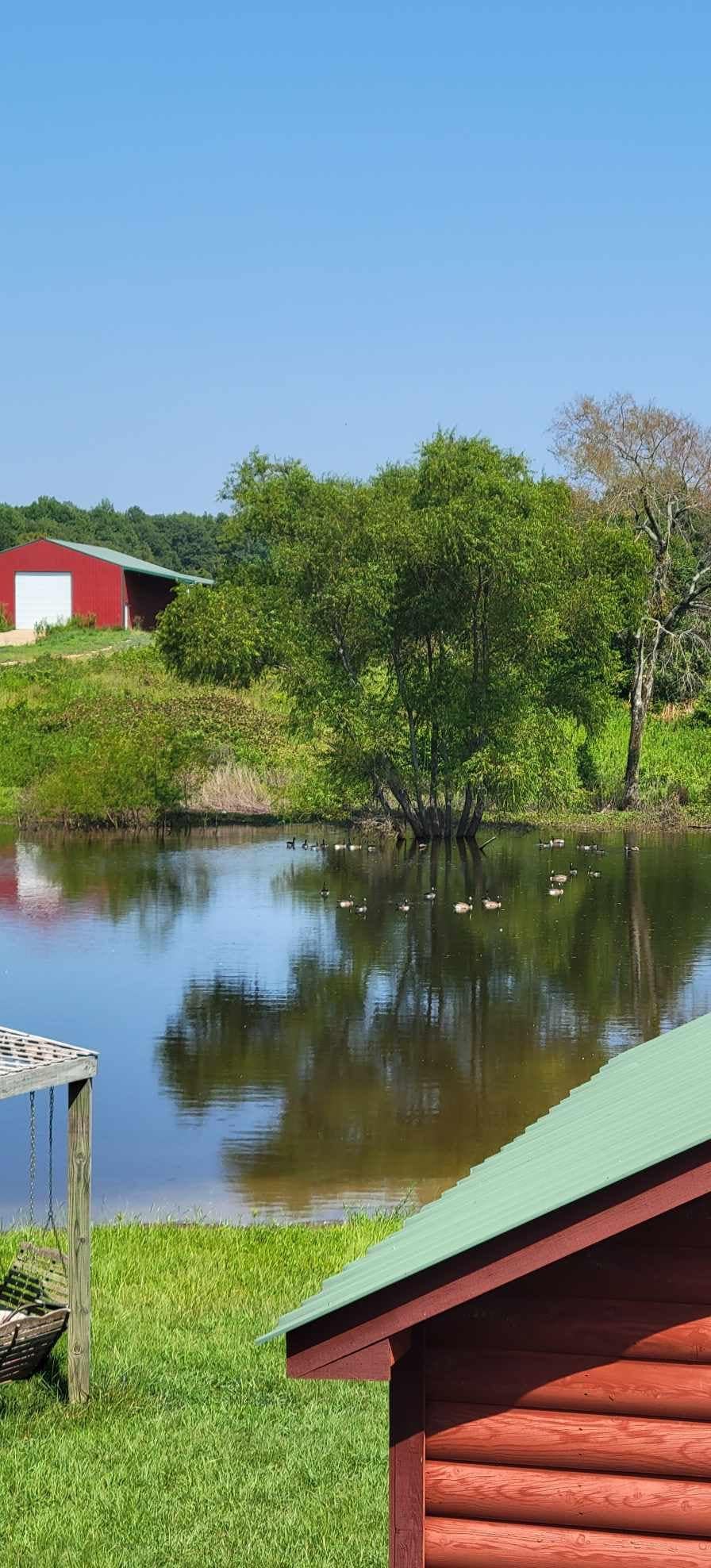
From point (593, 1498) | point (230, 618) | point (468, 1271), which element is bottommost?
point (593, 1498)

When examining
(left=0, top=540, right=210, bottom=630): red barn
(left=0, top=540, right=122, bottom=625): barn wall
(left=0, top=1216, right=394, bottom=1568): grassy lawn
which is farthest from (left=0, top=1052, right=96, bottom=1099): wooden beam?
(left=0, top=540, right=122, bottom=625): barn wall

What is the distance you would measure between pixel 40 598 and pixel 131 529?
6290cm

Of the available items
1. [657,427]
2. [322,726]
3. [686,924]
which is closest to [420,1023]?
[686,924]

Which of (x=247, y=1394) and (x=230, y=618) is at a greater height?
(x=230, y=618)

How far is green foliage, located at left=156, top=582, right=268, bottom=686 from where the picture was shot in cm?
3978

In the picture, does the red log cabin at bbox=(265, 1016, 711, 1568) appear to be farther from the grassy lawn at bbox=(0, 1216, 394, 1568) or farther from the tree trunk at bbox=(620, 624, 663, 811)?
the tree trunk at bbox=(620, 624, 663, 811)

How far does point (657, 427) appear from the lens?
43531 mm

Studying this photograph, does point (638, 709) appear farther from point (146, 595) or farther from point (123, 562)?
point (146, 595)

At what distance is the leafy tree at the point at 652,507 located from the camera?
4381 centimetres

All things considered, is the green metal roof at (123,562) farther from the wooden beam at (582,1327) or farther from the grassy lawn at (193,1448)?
the wooden beam at (582,1327)

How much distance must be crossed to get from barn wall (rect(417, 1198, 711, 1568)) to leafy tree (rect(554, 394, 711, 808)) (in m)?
39.9

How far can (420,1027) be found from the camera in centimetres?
2014

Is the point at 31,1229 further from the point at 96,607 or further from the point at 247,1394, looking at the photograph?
the point at 96,607

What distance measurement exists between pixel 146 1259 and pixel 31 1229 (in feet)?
2.97
